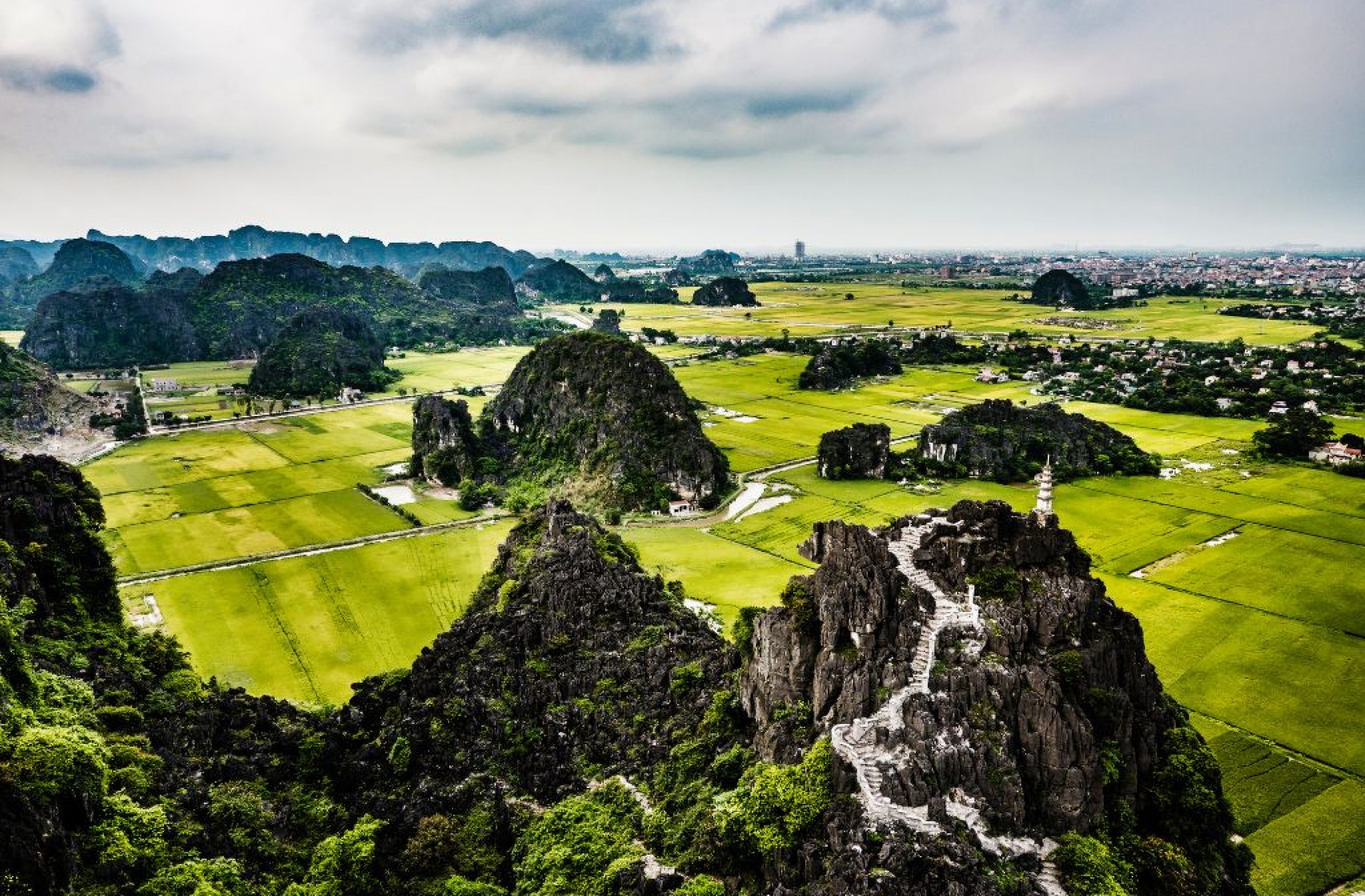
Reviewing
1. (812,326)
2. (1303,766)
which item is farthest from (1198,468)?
(812,326)

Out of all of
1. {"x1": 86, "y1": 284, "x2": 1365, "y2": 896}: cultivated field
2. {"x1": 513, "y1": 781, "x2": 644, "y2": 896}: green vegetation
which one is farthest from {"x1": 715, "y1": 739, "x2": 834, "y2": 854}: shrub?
{"x1": 86, "y1": 284, "x2": 1365, "y2": 896}: cultivated field

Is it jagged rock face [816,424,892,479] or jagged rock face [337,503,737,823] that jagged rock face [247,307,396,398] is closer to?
jagged rock face [816,424,892,479]

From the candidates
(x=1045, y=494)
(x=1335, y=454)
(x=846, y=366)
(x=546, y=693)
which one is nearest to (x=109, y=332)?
(x=846, y=366)

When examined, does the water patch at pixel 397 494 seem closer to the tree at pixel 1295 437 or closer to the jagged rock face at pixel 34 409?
the jagged rock face at pixel 34 409

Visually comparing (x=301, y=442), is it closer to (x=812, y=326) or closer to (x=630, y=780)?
(x=630, y=780)

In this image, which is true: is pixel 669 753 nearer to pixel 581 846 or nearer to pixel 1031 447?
pixel 581 846

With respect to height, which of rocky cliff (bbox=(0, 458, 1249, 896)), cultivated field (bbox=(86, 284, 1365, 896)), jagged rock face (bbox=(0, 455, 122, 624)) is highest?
jagged rock face (bbox=(0, 455, 122, 624))

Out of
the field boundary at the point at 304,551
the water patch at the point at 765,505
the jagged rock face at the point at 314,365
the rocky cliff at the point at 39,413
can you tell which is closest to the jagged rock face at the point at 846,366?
the water patch at the point at 765,505
